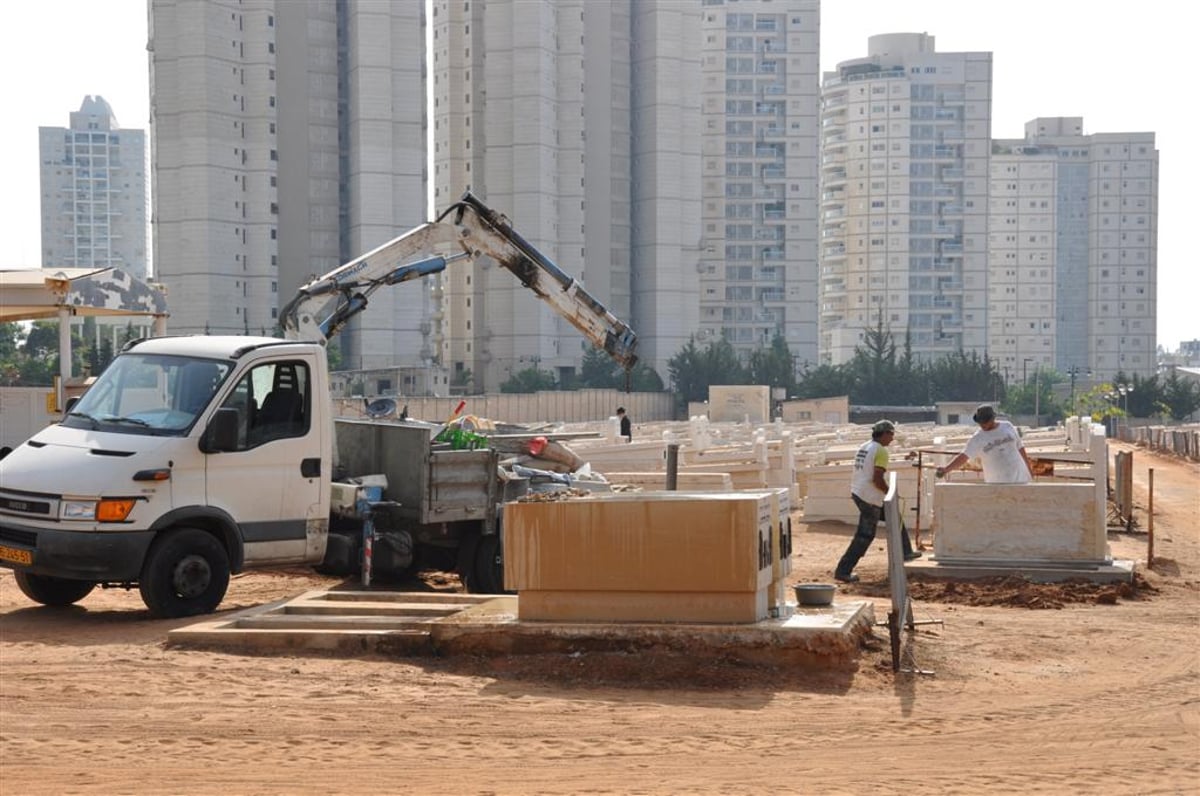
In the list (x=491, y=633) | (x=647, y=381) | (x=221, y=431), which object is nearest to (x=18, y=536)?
(x=221, y=431)

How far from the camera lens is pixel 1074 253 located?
163500 millimetres

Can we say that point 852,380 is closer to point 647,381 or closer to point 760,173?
point 647,381

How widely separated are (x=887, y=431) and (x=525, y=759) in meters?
8.32

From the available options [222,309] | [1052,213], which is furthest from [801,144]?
[222,309]

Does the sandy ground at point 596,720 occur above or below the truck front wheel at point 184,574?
below

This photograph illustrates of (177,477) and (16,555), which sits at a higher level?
(177,477)

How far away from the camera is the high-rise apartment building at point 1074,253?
155250 mm

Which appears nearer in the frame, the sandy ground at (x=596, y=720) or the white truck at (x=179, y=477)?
the sandy ground at (x=596, y=720)

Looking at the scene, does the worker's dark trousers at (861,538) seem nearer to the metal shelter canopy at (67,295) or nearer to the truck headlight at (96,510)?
the truck headlight at (96,510)

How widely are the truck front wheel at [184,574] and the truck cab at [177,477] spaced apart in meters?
0.01

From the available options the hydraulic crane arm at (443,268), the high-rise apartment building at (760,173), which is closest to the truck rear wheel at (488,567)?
the hydraulic crane arm at (443,268)

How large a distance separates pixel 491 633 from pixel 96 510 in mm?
3096

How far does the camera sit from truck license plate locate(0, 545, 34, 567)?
1134 centimetres

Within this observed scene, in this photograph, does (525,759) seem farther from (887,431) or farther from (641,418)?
(641,418)
